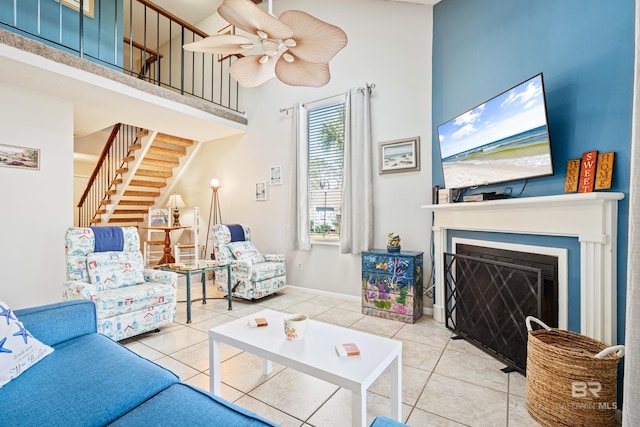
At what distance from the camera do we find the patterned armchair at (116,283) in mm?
2510

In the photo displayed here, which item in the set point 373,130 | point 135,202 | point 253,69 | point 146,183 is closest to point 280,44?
point 253,69

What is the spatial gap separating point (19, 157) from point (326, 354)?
392cm

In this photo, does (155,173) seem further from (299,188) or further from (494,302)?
(494,302)

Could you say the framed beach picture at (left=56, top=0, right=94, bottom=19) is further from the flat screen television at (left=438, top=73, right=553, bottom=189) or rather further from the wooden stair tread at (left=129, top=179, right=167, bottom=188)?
the flat screen television at (left=438, top=73, right=553, bottom=189)

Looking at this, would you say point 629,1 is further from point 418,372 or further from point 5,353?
point 5,353

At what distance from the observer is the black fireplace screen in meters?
2.09

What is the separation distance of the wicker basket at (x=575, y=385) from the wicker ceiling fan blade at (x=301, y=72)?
2.19 m

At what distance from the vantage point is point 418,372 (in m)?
2.15

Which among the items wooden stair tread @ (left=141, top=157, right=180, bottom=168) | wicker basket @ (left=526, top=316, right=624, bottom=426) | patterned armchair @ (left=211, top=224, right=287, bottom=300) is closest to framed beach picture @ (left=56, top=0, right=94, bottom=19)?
wooden stair tread @ (left=141, top=157, right=180, bottom=168)

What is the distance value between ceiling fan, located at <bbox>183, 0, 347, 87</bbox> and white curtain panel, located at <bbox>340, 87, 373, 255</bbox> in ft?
5.03

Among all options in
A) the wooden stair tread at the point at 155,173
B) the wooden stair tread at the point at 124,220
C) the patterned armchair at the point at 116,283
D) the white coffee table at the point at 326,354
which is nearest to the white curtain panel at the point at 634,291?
the white coffee table at the point at 326,354

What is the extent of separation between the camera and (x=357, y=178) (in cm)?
379

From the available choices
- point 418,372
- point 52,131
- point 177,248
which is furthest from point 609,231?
point 177,248

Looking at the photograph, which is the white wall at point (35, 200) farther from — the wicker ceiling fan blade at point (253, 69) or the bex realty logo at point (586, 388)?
the bex realty logo at point (586, 388)
